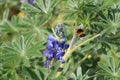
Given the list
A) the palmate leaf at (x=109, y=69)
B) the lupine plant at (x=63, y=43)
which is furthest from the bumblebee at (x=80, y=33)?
the palmate leaf at (x=109, y=69)

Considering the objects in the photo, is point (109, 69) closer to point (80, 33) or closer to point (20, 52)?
point (80, 33)

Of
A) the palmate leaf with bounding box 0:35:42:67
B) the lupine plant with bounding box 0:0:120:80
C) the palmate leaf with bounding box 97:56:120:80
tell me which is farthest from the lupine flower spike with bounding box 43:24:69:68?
the palmate leaf with bounding box 97:56:120:80

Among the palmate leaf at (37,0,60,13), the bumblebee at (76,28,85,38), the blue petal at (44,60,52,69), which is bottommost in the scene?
the blue petal at (44,60,52,69)

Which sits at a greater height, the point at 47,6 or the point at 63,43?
the point at 47,6

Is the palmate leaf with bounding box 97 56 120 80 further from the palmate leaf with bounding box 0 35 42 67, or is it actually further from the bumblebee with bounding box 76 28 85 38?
the palmate leaf with bounding box 0 35 42 67

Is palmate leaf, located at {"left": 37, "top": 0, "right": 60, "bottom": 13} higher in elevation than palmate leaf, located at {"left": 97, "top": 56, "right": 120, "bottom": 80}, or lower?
higher

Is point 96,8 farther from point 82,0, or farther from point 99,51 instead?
point 99,51

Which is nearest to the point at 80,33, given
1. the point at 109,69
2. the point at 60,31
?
the point at 60,31

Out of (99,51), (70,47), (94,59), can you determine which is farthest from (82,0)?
(94,59)

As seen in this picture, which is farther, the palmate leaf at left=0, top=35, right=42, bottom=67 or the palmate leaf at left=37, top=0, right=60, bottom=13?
the palmate leaf at left=37, top=0, right=60, bottom=13
